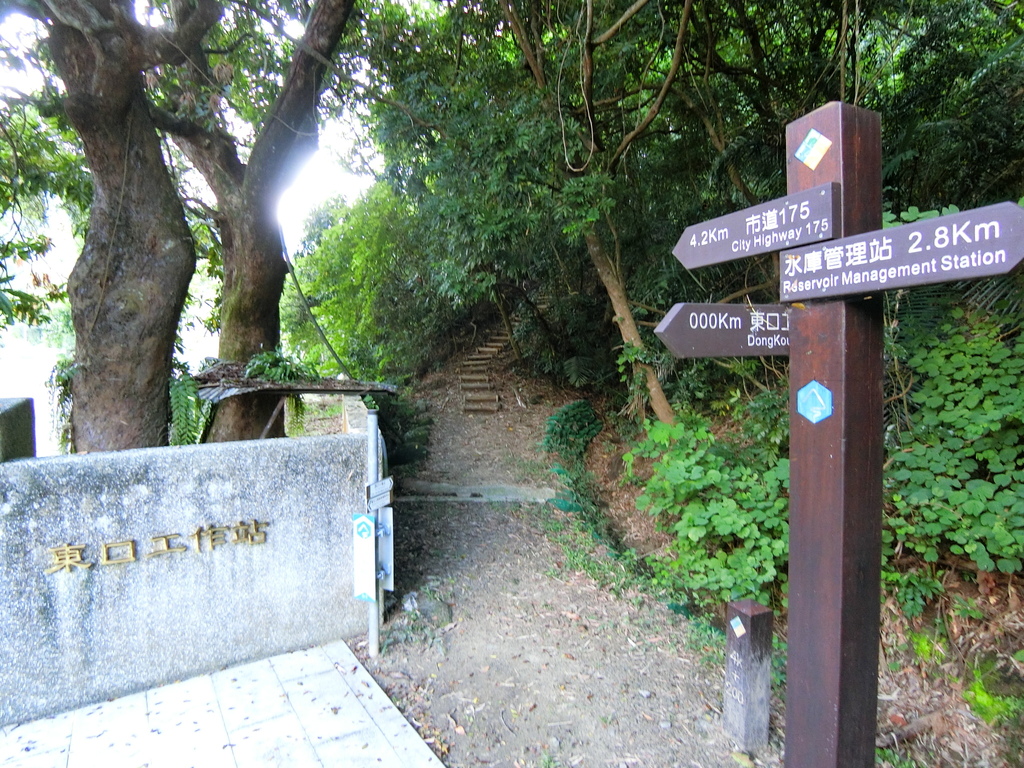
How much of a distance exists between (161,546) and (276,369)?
2123mm

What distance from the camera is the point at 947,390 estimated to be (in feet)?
14.2

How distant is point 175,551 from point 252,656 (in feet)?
2.90

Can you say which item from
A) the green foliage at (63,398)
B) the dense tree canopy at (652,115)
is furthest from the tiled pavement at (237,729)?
the dense tree canopy at (652,115)

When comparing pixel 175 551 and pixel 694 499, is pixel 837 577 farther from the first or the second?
pixel 175 551

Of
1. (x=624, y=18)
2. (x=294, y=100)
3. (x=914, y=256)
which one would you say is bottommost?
(x=914, y=256)

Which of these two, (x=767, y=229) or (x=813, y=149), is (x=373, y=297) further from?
(x=813, y=149)

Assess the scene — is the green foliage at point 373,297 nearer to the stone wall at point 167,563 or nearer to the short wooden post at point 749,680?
the stone wall at point 167,563

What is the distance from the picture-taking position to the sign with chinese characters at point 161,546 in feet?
11.2

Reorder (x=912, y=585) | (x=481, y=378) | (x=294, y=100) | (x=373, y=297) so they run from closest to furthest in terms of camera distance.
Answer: (x=912, y=585) → (x=294, y=100) → (x=373, y=297) → (x=481, y=378)

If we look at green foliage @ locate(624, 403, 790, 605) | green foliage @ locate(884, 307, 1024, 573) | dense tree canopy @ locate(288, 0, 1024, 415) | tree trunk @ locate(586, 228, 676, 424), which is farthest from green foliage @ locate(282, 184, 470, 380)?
green foliage @ locate(884, 307, 1024, 573)

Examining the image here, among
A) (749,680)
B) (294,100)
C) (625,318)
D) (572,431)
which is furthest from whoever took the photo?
(572,431)

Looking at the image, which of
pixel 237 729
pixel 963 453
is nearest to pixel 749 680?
pixel 963 453

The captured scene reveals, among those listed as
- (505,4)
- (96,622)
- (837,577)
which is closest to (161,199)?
(96,622)

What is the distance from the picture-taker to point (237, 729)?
3289 millimetres
